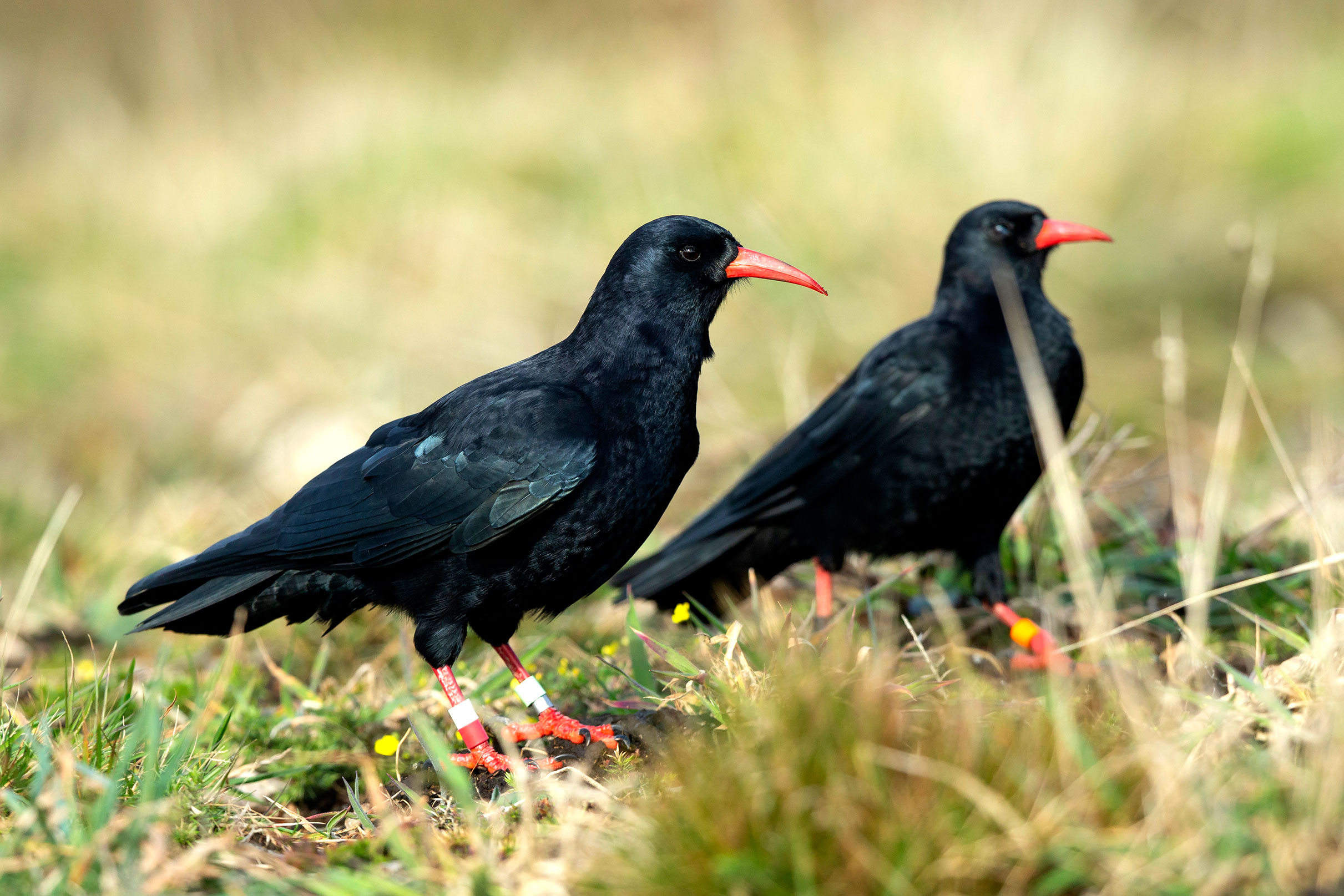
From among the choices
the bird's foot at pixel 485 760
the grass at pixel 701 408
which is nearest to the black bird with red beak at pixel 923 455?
the grass at pixel 701 408

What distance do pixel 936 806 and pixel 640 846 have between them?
0.51m

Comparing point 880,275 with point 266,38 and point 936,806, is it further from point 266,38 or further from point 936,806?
point 266,38

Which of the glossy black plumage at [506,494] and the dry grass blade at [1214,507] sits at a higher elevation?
the glossy black plumage at [506,494]

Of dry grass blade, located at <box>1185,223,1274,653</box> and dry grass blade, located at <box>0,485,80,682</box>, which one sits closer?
dry grass blade, located at <box>1185,223,1274,653</box>

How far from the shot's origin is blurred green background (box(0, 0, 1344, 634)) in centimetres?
768

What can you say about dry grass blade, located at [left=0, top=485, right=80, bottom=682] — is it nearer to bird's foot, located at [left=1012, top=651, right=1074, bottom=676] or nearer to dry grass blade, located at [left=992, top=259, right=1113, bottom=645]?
dry grass blade, located at [left=992, top=259, right=1113, bottom=645]

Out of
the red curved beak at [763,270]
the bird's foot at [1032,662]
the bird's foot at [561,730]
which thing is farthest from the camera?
the bird's foot at [1032,662]

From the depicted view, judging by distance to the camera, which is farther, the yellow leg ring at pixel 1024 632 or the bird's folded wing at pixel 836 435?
the bird's folded wing at pixel 836 435

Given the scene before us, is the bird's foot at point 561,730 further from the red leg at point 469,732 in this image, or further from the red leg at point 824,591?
the red leg at point 824,591

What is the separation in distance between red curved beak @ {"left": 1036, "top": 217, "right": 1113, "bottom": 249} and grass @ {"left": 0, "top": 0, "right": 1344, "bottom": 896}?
21.9 inches

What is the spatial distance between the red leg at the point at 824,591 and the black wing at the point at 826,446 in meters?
0.24

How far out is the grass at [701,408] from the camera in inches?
81.0

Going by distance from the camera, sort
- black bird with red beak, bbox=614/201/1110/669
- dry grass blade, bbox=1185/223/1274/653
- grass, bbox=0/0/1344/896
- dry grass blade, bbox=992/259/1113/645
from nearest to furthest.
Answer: grass, bbox=0/0/1344/896
dry grass blade, bbox=992/259/1113/645
dry grass blade, bbox=1185/223/1274/653
black bird with red beak, bbox=614/201/1110/669

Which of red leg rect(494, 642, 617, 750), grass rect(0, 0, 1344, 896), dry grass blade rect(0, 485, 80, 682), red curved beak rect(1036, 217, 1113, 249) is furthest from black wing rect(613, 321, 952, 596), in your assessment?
dry grass blade rect(0, 485, 80, 682)
